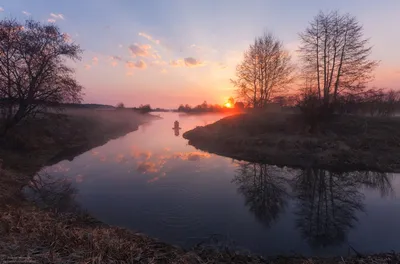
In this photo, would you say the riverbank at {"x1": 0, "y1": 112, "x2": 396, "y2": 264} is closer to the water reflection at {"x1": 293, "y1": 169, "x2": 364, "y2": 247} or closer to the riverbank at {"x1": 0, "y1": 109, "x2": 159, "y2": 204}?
the water reflection at {"x1": 293, "y1": 169, "x2": 364, "y2": 247}

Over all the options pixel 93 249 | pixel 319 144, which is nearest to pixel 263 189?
pixel 319 144

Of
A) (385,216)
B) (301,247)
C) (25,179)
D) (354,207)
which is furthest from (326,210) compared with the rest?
(25,179)

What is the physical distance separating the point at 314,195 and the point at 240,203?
4627 mm

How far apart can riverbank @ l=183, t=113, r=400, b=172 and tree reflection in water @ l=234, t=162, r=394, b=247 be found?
1998mm

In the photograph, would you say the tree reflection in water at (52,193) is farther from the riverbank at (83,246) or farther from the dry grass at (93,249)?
the dry grass at (93,249)

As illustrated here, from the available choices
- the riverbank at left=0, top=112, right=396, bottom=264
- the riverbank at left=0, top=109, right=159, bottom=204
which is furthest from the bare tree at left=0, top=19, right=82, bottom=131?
the riverbank at left=0, top=112, right=396, bottom=264

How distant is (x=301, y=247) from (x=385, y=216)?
18.6 ft

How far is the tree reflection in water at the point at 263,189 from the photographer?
476 inches

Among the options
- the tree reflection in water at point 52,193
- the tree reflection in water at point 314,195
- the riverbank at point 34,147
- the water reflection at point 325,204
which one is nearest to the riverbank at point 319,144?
the tree reflection in water at point 314,195

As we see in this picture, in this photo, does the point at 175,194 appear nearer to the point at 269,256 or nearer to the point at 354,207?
the point at 269,256

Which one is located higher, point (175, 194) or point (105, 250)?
point (105, 250)

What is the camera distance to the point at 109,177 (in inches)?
696

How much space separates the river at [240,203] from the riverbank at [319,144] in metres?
2.10

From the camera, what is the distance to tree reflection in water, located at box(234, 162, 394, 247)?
1034 cm
